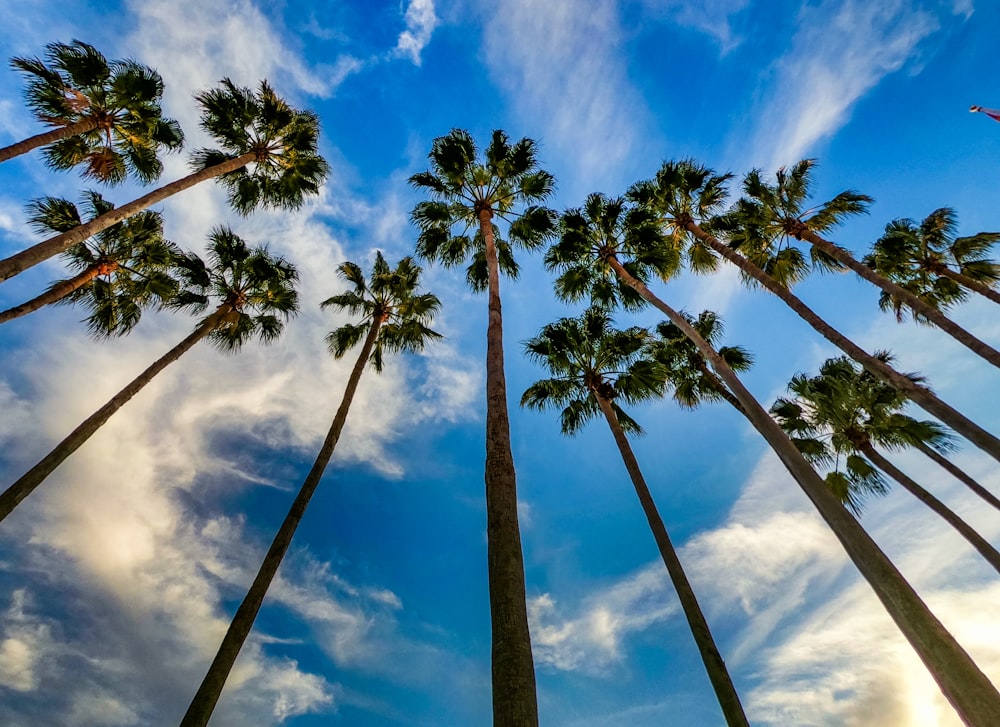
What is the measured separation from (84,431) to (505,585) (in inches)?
489

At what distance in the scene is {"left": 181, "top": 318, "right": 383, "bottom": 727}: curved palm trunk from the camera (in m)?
8.05

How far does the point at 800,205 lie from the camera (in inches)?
618

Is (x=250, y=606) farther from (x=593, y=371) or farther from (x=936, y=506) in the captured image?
(x=936, y=506)

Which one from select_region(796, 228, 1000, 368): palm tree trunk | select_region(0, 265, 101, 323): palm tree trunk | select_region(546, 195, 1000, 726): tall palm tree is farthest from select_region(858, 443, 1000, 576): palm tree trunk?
select_region(0, 265, 101, 323): palm tree trunk

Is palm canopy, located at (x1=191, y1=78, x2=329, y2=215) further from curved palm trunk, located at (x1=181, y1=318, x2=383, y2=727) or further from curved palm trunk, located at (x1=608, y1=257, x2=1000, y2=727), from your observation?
curved palm trunk, located at (x1=608, y1=257, x2=1000, y2=727)

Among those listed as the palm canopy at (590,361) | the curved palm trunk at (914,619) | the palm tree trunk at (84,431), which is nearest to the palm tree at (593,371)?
the palm canopy at (590,361)

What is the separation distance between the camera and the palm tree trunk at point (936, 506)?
12281mm

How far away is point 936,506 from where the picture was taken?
13.5m

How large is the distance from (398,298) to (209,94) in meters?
8.94

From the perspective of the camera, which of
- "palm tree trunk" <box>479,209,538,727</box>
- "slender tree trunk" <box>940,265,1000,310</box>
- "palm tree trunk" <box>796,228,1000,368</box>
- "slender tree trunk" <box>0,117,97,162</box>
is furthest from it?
"slender tree trunk" <box>940,265,1000,310</box>

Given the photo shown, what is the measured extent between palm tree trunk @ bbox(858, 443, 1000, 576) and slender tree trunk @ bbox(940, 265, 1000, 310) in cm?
551

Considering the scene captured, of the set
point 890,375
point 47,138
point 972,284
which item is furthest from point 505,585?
point 972,284

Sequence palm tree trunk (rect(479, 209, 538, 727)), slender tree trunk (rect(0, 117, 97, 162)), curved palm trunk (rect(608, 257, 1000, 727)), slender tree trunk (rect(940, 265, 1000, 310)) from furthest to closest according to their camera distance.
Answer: slender tree trunk (rect(940, 265, 1000, 310)) < slender tree trunk (rect(0, 117, 97, 162)) < curved palm trunk (rect(608, 257, 1000, 727)) < palm tree trunk (rect(479, 209, 538, 727))

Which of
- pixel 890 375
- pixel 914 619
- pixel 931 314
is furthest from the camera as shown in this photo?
pixel 931 314
